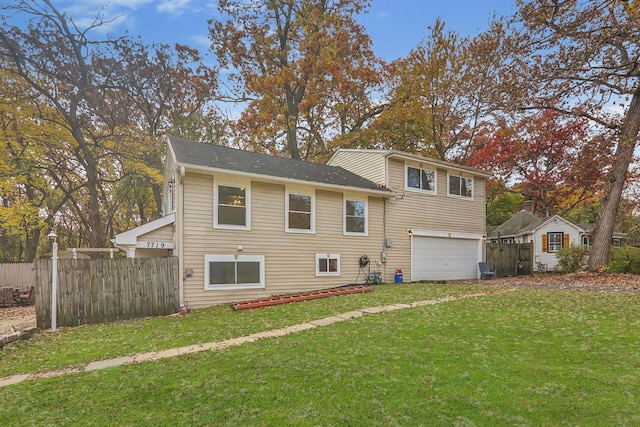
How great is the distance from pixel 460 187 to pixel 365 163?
4624mm

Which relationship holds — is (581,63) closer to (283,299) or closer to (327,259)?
(327,259)

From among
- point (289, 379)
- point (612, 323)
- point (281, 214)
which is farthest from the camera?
point (281, 214)

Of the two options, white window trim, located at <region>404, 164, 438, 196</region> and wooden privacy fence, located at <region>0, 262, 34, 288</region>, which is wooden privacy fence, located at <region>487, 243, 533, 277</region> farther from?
wooden privacy fence, located at <region>0, 262, 34, 288</region>

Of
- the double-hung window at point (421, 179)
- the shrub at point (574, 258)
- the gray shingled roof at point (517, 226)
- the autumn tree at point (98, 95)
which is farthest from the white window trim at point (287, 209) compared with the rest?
the gray shingled roof at point (517, 226)

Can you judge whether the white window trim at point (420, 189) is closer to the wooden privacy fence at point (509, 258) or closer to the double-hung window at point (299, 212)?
the double-hung window at point (299, 212)

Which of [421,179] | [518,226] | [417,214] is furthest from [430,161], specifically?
[518,226]

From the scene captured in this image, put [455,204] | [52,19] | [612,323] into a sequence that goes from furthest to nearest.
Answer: [52,19] → [455,204] → [612,323]

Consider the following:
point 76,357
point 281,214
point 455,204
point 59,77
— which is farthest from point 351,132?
point 76,357

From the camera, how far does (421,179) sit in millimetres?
14500

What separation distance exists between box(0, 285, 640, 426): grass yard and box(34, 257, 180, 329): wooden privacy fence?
3.69ft

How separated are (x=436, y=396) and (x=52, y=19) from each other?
24.7 meters

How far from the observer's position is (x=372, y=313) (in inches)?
294

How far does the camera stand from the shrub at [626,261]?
14516mm

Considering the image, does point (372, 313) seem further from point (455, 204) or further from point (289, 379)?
point (455, 204)
